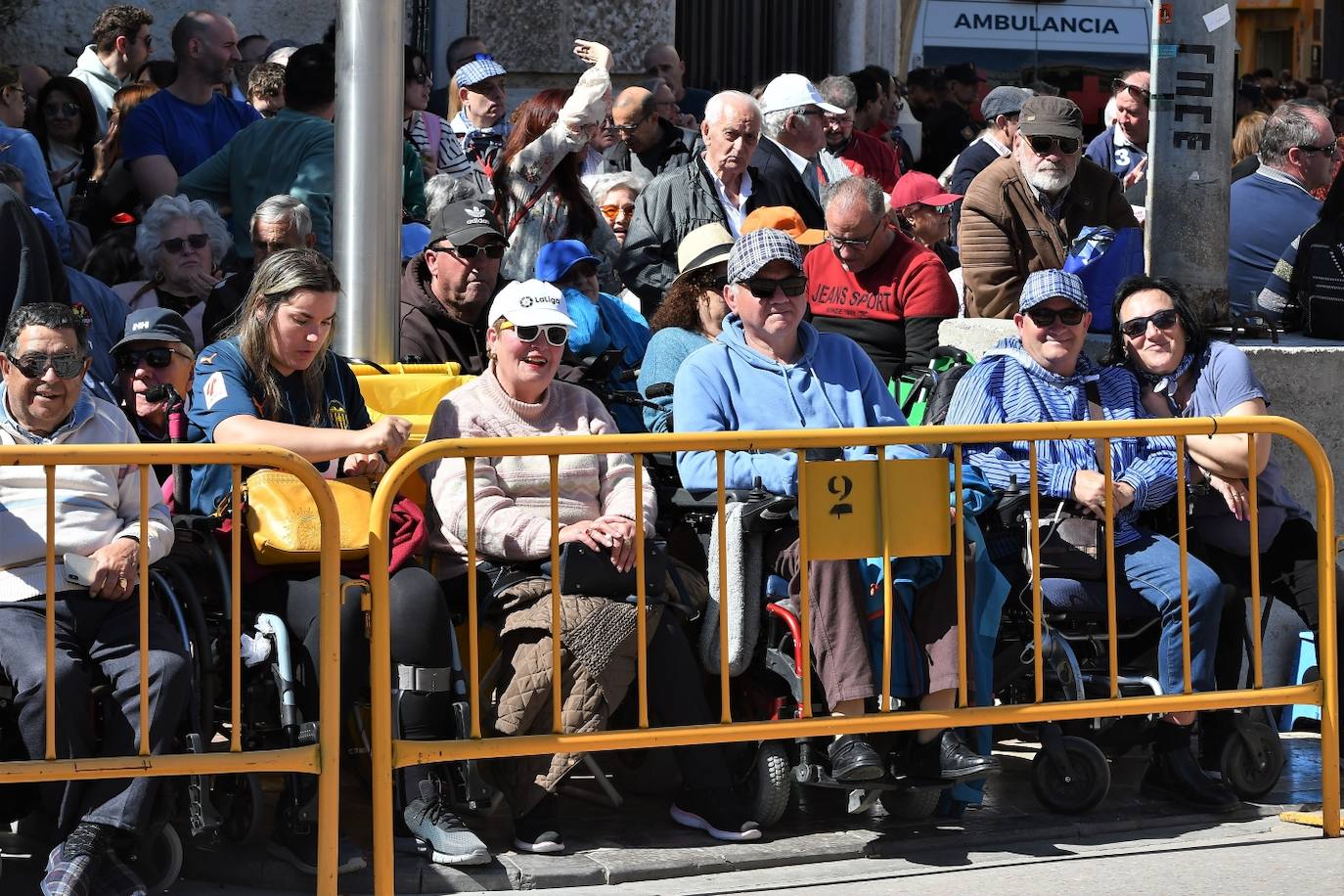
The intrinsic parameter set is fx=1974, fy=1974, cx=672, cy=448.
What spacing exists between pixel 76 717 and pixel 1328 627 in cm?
365

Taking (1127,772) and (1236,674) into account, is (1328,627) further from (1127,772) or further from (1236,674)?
(1127,772)

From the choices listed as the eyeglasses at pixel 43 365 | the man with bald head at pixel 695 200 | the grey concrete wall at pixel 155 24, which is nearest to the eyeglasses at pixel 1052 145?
the man with bald head at pixel 695 200

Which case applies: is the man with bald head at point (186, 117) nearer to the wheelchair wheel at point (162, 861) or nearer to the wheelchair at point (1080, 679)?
the wheelchair wheel at point (162, 861)

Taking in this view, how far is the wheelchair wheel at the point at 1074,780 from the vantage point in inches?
237

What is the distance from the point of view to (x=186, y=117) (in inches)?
360

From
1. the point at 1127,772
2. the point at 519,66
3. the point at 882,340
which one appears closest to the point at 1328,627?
the point at 1127,772

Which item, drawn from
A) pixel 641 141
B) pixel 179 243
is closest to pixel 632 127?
pixel 641 141

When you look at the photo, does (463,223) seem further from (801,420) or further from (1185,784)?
(1185,784)

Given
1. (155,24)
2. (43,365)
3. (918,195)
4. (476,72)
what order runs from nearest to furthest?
(43,365) → (918,195) → (476,72) → (155,24)

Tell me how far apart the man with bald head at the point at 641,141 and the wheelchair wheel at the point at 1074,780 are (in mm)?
4901

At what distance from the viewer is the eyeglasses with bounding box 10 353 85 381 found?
525 centimetres

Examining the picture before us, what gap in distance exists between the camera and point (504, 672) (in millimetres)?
5641

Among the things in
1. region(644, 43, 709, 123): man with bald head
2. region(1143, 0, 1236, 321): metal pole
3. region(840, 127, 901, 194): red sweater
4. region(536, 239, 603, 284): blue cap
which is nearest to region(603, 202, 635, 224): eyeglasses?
region(536, 239, 603, 284): blue cap

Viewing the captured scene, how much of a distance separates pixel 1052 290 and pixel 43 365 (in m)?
3.15
